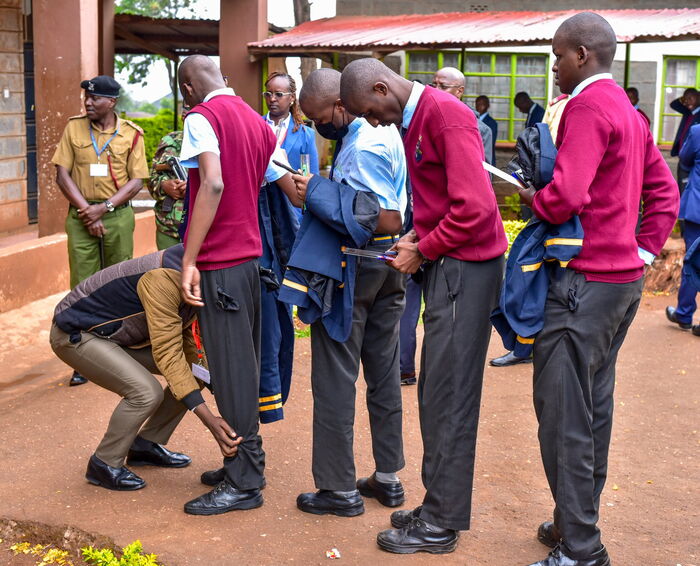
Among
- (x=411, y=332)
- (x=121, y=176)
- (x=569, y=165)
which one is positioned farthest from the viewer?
(x=121, y=176)

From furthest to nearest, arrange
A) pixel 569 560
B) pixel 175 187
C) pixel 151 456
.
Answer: pixel 175 187 → pixel 151 456 → pixel 569 560

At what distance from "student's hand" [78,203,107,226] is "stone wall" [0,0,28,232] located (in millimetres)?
4223

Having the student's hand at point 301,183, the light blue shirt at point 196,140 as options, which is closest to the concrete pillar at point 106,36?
the light blue shirt at point 196,140

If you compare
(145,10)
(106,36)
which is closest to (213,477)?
(106,36)

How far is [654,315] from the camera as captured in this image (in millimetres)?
8992

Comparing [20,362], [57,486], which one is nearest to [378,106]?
[57,486]

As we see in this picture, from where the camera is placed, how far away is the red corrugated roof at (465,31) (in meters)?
10.8

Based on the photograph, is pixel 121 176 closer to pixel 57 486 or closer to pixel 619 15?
pixel 57 486

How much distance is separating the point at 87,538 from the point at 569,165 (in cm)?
246

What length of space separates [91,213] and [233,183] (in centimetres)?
277

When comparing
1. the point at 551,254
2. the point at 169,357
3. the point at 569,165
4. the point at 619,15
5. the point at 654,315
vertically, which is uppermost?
the point at 619,15

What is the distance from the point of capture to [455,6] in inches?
611

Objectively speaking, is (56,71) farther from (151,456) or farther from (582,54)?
(582,54)

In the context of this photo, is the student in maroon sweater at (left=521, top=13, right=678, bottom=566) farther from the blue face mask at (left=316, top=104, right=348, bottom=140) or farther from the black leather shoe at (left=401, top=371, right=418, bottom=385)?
the black leather shoe at (left=401, top=371, right=418, bottom=385)
